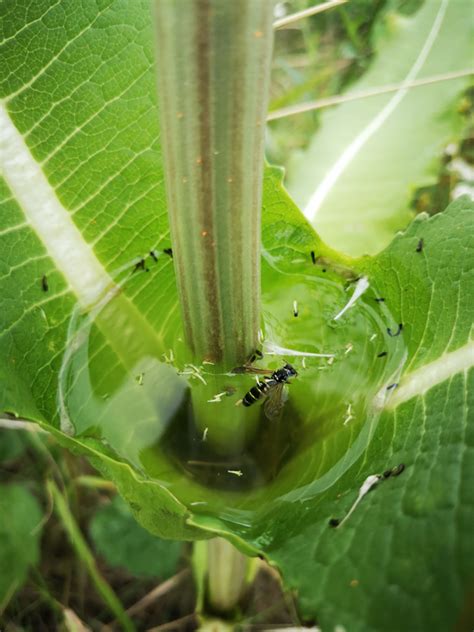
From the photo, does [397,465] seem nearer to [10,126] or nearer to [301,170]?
[10,126]

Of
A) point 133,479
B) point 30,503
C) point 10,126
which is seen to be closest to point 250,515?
point 133,479

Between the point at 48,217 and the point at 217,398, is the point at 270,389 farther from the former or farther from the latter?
the point at 48,217

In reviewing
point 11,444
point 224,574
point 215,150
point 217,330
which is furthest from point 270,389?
point 11,444

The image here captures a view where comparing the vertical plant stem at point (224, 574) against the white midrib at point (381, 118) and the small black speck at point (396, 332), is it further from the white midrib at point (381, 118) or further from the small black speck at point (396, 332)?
the white midrib at point (381, 118)

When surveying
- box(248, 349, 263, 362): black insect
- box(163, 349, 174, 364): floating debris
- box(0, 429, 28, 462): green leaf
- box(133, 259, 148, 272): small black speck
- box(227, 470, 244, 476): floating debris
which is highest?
box(133, 259, 148, 272): small black speck

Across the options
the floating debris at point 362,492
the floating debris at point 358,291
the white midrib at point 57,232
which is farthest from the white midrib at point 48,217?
the floating debris at point 362,492

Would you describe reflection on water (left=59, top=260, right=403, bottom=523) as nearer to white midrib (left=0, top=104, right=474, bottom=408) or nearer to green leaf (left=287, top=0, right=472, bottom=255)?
white midrib (left=0, top=104, right=474, bottom=408)

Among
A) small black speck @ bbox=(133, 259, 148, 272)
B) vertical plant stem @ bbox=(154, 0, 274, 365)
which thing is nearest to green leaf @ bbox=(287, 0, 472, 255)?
small black speck @ bbox=(133, 259, 148, 272)

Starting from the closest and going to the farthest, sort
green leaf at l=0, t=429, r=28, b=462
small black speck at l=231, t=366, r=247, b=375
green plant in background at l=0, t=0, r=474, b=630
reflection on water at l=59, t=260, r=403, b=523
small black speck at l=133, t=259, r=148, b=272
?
green plant in background at l=0, t=0, r=474, b=630
small black speck at l=231, t=366, r=247, b=375
reflection on water at l=59, t=260, r=403, b=523
small black speck at l=133, t=259, r=148, b=272
green leaf at l=0, t=429, r=28, b=462
